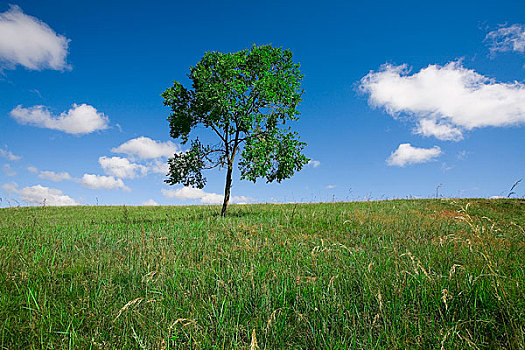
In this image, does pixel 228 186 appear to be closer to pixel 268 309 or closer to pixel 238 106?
pixel 238 106

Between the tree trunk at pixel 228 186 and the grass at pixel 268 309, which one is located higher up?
the tree trunk at pixel 228 186

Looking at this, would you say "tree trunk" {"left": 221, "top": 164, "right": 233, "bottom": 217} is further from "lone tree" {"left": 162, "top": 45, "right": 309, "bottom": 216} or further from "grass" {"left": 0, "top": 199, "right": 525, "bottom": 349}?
"grass" {"left": 0, "top": 199, "right": 525, "bottom": 349}

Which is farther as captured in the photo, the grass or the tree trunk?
the tree trunk

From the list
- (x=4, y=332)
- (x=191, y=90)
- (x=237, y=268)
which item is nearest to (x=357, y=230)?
(x=237, y=268)

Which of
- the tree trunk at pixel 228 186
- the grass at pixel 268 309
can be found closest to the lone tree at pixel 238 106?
the tree trunk at pixel 228 186

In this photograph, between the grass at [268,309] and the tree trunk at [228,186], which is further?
the tree trunk at [228,186]

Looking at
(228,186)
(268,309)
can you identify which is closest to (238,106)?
(228,186)

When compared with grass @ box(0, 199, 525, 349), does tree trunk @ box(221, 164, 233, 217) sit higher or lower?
higher

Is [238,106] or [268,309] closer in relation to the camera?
[268,309]

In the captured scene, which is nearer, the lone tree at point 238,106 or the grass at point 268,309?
the grass at point 268,309

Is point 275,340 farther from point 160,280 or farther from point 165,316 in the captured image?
point 160,280

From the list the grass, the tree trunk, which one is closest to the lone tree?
the tree trunk

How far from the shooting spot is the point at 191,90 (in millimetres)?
18344

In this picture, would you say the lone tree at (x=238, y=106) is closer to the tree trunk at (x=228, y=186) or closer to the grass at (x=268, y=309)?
the tree trunk at (x=228, y=186)
